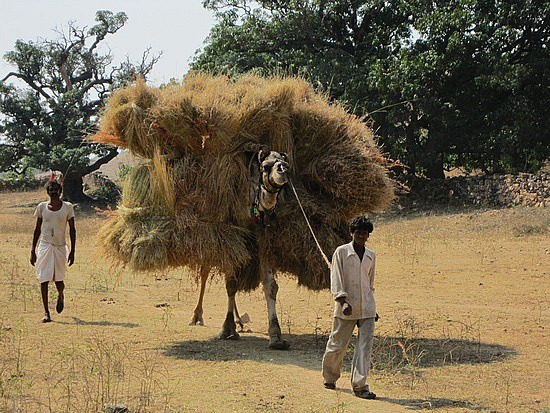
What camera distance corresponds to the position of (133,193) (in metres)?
8.47

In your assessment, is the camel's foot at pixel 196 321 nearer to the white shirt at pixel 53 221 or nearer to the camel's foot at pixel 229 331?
the camel's foot at pixel 229 331

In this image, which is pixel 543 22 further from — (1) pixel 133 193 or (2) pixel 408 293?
(1) pixel 133 193

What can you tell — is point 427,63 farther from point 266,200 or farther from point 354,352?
point 354,352

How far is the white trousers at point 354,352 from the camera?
607 centimetres

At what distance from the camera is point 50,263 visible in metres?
9.73

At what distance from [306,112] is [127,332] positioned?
3.61 metres

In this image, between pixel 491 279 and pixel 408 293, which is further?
pixel 491 279

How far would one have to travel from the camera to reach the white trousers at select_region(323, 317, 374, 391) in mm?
6070

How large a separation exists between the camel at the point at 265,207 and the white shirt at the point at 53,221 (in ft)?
7.30

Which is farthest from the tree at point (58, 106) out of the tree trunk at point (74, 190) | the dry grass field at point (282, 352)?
the dry grass field at point (282, 352)

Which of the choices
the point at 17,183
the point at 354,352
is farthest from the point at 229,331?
the point at 17,183

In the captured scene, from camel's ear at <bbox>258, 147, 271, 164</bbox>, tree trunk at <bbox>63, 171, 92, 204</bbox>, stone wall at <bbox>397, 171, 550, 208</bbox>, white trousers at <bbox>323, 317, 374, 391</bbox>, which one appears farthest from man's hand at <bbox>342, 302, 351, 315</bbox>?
tree trunk at <bbox>63, 171, 92, 204</bbox>

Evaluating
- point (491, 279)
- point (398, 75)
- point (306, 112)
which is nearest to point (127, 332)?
point (306, 112)

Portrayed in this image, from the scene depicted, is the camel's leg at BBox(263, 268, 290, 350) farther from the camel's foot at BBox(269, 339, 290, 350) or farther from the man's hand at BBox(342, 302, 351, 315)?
the man's hand at BBox(342, 302, 351, 315)
